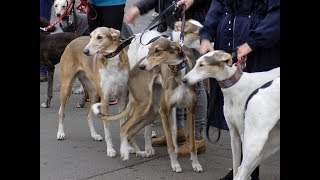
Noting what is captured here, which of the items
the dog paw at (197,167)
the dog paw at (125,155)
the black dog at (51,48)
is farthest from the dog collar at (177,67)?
the black dog at (51,48)

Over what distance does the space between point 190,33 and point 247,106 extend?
207cm

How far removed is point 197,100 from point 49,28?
11.2ft

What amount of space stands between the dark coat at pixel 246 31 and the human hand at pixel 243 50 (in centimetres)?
3

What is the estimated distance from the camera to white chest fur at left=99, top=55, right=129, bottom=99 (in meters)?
6.53

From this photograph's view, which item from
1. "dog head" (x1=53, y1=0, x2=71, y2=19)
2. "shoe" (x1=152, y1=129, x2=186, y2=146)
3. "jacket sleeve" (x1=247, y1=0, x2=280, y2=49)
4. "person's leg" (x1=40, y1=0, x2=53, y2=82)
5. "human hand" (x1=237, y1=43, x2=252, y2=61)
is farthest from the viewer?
"person's leg" (x1=40, y1=0, x2=53, y2=82)

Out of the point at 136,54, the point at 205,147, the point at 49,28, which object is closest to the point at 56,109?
the point at 49,28

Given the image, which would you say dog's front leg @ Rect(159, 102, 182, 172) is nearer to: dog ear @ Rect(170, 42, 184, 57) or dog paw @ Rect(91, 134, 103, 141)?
dog ear @ Rect(170, 42, 184, 57)

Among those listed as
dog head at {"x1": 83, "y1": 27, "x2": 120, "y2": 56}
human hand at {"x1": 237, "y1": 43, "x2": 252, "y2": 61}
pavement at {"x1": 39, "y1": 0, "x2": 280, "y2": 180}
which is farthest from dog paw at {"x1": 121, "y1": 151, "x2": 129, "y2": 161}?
human hand at {"x1": 237, "y1": 43, "x2": 252, "y2": 61}

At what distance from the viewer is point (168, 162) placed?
627 cm

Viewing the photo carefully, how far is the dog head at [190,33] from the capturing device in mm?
6457
